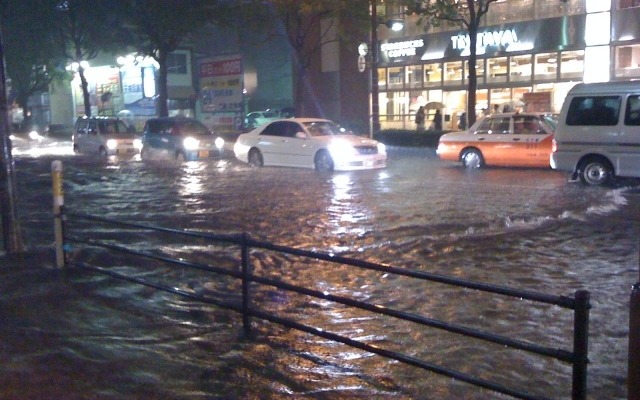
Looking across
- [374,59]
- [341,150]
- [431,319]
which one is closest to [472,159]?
[341,150]

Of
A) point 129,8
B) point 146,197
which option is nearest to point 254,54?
point 129,8

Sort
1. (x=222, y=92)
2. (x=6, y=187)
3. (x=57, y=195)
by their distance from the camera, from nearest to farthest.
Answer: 1. (x=57, y=195)
2. (x=6, y=187)
3. (x=222, y=92)

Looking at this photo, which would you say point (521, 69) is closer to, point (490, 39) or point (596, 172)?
point (490, 39)

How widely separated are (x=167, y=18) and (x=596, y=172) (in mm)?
28885

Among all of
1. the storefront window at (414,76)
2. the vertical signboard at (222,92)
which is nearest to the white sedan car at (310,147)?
the storefront window at (414,76)

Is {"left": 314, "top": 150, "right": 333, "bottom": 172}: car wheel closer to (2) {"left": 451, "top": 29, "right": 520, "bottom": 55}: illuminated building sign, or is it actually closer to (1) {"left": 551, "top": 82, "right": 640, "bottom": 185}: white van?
(1) {"left": 551, "top": 82, "right": 640, "bottom": 185}: white van

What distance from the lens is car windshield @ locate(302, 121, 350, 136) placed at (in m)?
22.4

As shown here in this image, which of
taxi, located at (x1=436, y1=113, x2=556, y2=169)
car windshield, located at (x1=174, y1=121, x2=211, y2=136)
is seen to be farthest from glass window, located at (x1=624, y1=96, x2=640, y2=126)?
car windshield, located at (x1=174, y1=121, x2=211, y2=136)

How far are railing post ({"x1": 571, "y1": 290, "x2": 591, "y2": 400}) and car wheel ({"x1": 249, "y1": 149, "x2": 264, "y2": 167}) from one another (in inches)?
784

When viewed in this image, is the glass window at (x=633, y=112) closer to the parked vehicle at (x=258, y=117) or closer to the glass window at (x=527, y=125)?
the glass window at (x=527, y=125)

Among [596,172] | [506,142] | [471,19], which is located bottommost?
[596,172]

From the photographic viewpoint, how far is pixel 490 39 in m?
33.2

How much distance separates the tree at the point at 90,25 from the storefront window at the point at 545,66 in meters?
25.3

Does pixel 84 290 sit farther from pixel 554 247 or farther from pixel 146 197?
pixel 146 197
